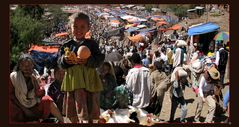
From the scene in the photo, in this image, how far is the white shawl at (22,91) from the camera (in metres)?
6.32

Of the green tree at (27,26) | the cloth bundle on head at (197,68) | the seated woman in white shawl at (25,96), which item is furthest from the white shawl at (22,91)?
the green tree at (27,26)

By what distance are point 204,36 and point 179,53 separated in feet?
38.1

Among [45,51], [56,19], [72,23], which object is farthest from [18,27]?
[72,23]

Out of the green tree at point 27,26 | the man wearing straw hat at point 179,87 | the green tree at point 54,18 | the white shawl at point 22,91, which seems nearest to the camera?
the white shawl at point 22,91

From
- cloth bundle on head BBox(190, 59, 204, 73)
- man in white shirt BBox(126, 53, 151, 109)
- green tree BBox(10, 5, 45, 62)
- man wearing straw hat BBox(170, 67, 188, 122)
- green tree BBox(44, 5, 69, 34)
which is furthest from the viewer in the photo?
green tree BBox(44, 5, 69, 34)

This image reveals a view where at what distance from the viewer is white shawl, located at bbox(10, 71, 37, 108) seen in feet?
20.7

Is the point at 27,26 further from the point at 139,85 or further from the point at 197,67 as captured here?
the point at 139,85

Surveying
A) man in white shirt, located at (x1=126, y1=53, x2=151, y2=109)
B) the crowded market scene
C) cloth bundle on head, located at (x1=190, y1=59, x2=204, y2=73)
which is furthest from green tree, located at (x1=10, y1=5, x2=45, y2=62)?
man in white shirt, located at (x1=126, y1=53, x2=151, y2=109)

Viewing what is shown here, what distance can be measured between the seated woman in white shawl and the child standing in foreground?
84 centimetres

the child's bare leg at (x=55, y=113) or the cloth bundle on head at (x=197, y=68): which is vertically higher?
the child's bare leg at (x=55, y=113)


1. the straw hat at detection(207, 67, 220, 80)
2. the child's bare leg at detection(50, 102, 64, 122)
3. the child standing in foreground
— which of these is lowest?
the child's bare leg at detection(50, 102, 64, 122)

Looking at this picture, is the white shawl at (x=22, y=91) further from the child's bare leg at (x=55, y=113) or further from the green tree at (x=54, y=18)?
the green tree at (x=54, y=18)

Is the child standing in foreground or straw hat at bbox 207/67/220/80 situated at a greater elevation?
the child standing in foreground

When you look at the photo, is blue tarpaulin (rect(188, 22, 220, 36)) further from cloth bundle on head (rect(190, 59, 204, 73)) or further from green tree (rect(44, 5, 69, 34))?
green tree (rect(44, 5, 69, 34))
